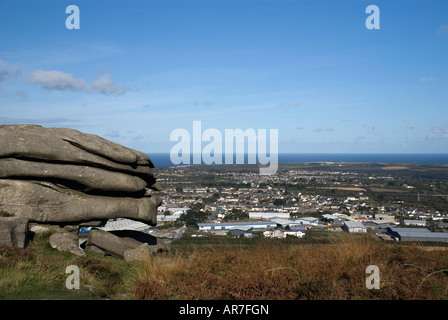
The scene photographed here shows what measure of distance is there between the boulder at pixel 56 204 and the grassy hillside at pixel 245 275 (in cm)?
214

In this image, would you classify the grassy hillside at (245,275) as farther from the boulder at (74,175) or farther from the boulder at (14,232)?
the boulder at (74,175)

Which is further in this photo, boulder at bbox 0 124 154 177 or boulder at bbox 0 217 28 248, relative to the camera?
boulder at bbox 0 124 154 177

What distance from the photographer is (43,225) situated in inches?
531

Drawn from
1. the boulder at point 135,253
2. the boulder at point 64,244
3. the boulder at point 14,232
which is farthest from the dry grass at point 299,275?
the boulder at point 14,232

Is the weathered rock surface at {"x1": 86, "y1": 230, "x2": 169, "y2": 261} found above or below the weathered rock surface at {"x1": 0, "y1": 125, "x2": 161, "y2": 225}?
below

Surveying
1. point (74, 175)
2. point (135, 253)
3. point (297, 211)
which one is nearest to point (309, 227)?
point (297, 211)

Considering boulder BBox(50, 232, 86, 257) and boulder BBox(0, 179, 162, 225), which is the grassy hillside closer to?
boulder BBox(50, 232, 86, 257)

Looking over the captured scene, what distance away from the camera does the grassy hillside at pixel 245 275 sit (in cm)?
833

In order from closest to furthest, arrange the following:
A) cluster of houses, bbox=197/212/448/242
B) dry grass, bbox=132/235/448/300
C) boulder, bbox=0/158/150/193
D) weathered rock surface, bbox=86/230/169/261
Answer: dry grass, bbox=132/235/448/300 → boulder, bbox=0/158/150/193 → weathered rock surface, bbox=86/230/169/261 → cluster of houses, bbox=197/212/448/242

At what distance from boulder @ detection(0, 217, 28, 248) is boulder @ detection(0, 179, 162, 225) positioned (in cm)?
116

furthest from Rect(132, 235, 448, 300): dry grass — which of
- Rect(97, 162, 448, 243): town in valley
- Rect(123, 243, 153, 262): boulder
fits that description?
Rect(97, 162, 448, 243): town in valley

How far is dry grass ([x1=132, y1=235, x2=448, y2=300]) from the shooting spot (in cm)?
831

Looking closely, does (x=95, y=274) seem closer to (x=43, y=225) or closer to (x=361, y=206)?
(x=43, y=225)
